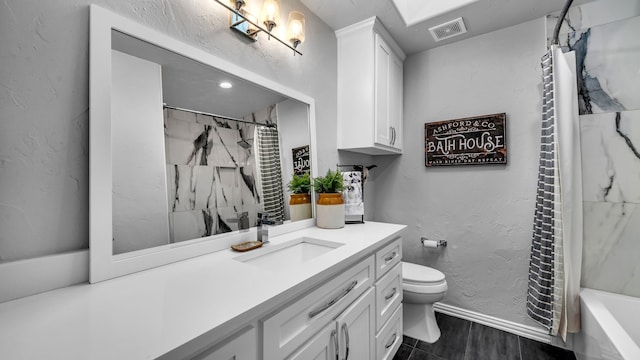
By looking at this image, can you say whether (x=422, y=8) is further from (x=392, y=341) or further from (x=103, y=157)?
(x=392, y=341)

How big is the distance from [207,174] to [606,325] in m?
2.13

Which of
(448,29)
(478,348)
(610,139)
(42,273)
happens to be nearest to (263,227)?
(42,273)

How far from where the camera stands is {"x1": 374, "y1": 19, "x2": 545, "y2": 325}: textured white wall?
77.7 inches

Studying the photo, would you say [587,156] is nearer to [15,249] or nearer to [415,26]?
[415,26]

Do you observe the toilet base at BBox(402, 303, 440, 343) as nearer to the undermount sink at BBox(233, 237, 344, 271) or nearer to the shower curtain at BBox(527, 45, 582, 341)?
the shower curtain at BBox(527, 45, 582, 341)

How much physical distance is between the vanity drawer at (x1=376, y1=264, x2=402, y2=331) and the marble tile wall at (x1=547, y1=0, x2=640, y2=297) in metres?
1.29

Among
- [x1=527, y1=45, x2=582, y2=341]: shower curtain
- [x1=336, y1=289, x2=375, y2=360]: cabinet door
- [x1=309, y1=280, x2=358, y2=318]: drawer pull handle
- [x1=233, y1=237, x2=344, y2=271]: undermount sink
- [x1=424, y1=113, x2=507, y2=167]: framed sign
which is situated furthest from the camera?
[x1=424, y1=113, x2=507, y2=167]: framed sign

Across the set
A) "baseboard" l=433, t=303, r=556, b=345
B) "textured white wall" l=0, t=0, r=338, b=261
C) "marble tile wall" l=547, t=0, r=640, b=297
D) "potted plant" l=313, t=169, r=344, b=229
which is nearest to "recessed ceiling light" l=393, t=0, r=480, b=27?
"marble tile wall" l=547, t=0, r=640, b=297

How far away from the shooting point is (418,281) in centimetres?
186

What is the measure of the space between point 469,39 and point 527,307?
2163 mm

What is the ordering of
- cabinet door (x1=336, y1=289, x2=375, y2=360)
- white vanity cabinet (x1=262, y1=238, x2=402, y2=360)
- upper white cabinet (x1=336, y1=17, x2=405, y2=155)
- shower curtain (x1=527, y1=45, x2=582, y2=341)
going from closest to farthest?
white vanity cabinet (x1=262, y1=238, x2=402, y2=360) → cabinet door (x1=336, y1=289, x2=375, y2=360) → shower curtain (x1=527, y1=45, x2=582, y2=341) → upper white cabinet (x1=336, y1=17, x2=405, y2=155)

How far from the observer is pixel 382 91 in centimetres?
205

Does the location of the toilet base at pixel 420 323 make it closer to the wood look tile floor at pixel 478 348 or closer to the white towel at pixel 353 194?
the wood look tile floor at pixel 478 348

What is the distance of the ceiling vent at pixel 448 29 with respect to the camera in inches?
77.4
